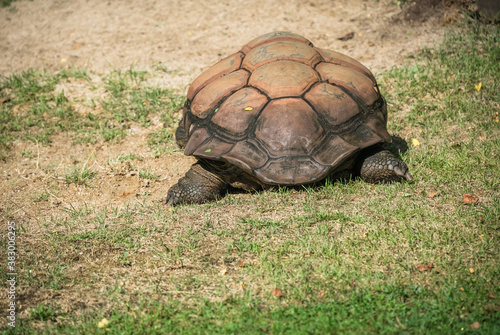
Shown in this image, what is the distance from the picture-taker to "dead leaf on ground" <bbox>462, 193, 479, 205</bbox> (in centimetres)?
414

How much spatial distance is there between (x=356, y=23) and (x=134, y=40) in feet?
13.6

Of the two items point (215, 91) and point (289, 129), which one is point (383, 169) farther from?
point (215, 91)

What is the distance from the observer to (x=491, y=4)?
23.9 feet

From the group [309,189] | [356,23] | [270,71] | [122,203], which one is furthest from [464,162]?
[356,23]

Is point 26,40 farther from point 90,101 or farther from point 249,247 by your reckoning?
point 249,247

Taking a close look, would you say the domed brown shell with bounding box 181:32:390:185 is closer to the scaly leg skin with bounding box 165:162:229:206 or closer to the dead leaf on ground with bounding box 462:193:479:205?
the scaly leg skin with bounding box 165:162:229:206

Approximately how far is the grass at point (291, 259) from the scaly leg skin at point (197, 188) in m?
0.14

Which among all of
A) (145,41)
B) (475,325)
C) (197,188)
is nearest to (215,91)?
(197,188)

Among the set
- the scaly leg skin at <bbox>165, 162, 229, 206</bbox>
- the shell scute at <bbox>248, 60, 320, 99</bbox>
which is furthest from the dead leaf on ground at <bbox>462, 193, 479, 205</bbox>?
the scaly leg skin at <bbox>165, 162, 229, 206</bbox>

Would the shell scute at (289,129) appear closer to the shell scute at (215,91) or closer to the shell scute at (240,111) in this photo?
the shell scute at (240,111)

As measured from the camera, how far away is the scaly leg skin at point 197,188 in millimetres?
4508

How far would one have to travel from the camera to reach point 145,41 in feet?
27.0

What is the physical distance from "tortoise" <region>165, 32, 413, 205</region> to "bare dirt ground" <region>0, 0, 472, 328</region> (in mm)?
879

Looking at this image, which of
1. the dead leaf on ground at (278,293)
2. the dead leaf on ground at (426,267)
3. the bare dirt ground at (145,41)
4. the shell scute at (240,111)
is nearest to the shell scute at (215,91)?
the shell scute at (240,111)
